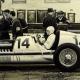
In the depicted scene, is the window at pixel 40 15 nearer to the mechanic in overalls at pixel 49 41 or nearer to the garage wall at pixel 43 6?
the garage wall at pixel 43 6

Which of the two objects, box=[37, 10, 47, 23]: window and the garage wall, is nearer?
box=[37, 10, 47, 23]: window

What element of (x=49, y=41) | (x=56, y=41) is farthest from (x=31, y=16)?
(x=56, y=41)

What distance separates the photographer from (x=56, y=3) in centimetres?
3869

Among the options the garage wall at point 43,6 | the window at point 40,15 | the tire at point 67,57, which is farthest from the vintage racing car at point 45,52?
the garage wall at point 43,6

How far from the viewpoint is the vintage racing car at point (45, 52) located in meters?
13.7

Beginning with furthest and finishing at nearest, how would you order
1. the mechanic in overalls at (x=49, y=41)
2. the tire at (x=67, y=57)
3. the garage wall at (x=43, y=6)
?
the garage wall at (x=43, y=6)
the mechanic in overalls at (x=49, y=41)
the tire at (x=67, y=57)

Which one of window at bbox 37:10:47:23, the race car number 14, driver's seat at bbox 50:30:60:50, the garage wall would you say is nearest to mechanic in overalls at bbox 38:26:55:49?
driver's seat at bbox 50:30:60:50

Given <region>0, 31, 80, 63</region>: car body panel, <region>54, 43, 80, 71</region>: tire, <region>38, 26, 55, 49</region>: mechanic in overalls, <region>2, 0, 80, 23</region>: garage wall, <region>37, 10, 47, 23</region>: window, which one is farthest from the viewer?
<region>2, 0, 80, 23</region>: garage wall

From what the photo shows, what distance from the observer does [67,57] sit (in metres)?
13.8

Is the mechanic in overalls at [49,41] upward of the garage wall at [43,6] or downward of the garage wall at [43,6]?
upward

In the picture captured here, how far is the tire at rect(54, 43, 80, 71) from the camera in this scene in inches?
539

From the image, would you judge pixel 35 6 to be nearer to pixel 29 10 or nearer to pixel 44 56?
pixel 29 10

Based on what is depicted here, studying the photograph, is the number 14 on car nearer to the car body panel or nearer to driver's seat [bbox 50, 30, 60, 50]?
the car body panel

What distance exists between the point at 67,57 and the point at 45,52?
58 centimetres
